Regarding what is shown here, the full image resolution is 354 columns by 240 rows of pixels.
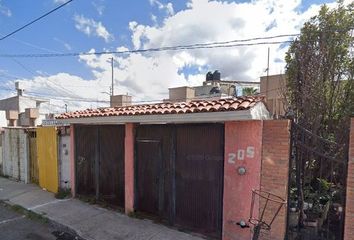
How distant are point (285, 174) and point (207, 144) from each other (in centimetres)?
159

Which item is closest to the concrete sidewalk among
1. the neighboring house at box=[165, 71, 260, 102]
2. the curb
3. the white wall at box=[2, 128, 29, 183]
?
the curb

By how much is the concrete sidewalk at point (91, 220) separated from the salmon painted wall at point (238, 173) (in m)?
0.87

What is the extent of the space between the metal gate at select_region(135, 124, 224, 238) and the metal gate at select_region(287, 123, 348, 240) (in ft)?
4.41

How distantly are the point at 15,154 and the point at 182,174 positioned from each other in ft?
29.7

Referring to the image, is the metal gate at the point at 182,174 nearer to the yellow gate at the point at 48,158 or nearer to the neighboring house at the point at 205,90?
the yellow gate at the point at 48,158

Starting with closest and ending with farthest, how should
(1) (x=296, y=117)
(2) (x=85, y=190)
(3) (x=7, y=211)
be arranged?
(1) (x=296, y=117), (3) (x=7, y=211), (2) (x=85, y=190)

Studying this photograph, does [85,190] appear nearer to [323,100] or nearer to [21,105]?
[323,100]

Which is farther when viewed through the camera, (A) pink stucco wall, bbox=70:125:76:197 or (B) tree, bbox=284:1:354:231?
(A) pink stucco wall, bbox=70:125:76:197

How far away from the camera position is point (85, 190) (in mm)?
8125

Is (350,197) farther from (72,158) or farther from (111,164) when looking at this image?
(72,158)

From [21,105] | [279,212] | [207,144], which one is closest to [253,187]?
[279,212]

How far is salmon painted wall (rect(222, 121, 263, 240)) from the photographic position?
4.74m

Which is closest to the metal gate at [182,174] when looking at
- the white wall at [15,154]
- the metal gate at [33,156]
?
the metal gate at [33,156]

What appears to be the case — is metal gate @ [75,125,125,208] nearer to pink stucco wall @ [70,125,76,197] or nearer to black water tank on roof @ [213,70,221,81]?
pink stucco wall @ [70,125,76,197]
